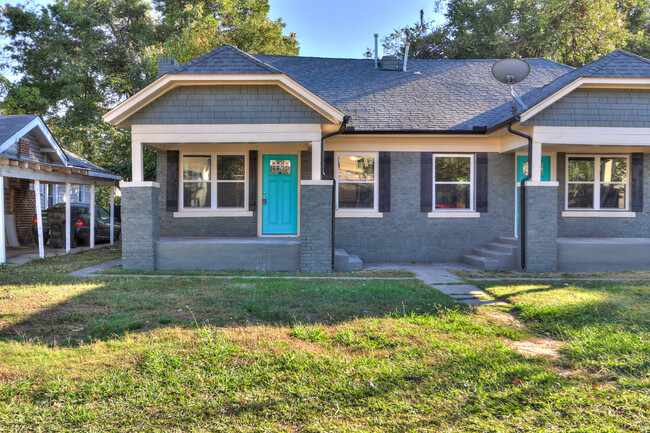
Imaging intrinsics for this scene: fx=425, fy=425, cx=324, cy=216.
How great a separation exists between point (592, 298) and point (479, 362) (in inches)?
148

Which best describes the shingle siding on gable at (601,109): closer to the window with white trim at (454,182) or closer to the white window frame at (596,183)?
the white window frame at (596,183)

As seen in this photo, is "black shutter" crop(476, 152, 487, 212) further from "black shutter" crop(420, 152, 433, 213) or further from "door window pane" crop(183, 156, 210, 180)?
"door window pane" crop(183, 156, 210, 180)

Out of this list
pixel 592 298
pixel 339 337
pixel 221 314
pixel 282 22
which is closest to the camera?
pixel 339 337

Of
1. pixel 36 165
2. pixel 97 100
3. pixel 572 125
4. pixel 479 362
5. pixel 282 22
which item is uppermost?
pixel 282 22

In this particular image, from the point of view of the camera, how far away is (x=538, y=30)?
19.2 metres

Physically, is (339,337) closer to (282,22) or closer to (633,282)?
(633,282)

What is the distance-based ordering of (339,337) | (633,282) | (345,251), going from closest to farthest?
(339,337)
(633,282)
(345,251)

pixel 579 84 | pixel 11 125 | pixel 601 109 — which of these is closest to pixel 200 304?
pixel 579 84

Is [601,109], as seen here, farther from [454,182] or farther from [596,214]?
[454,182]

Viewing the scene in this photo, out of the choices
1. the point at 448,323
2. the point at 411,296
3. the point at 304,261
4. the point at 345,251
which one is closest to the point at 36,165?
the point at 304,261

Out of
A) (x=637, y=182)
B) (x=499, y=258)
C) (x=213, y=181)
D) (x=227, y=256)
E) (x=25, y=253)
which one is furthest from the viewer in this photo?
(x=25, y=253)

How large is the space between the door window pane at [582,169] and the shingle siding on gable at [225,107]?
739cm

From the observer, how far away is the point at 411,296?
6746mm

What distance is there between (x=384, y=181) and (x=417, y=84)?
13.4 ft
